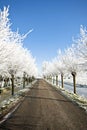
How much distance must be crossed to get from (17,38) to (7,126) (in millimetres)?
6830

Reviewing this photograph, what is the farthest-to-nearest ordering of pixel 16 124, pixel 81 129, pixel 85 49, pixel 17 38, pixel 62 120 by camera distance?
pixel 85 49 → pixel 17 38 → pixel 62 120 → pixel 16 124 → pixel 81 129

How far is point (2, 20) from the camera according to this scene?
13.4m

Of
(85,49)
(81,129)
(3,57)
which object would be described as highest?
(85,49)

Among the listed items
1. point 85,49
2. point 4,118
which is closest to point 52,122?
point 4,118

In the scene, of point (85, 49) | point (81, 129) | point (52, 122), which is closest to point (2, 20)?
point (52, 122)

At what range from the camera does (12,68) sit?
28.7m

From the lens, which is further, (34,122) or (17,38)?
(17,38)

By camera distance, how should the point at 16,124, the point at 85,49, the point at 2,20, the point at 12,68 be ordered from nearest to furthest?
the point at 16,124 → the point at 2,20 → the point at 85,49 → the point at 12,68

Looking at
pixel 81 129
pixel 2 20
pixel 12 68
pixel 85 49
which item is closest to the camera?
pixel 81 129

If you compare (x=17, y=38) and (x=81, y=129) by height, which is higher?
(x=17, y=38)

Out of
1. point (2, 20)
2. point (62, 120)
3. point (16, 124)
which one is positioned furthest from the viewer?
point (2, 20)

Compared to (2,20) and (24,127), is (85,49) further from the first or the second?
(24,127)

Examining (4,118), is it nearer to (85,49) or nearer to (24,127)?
(24,127)

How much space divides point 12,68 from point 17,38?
13.5 m
